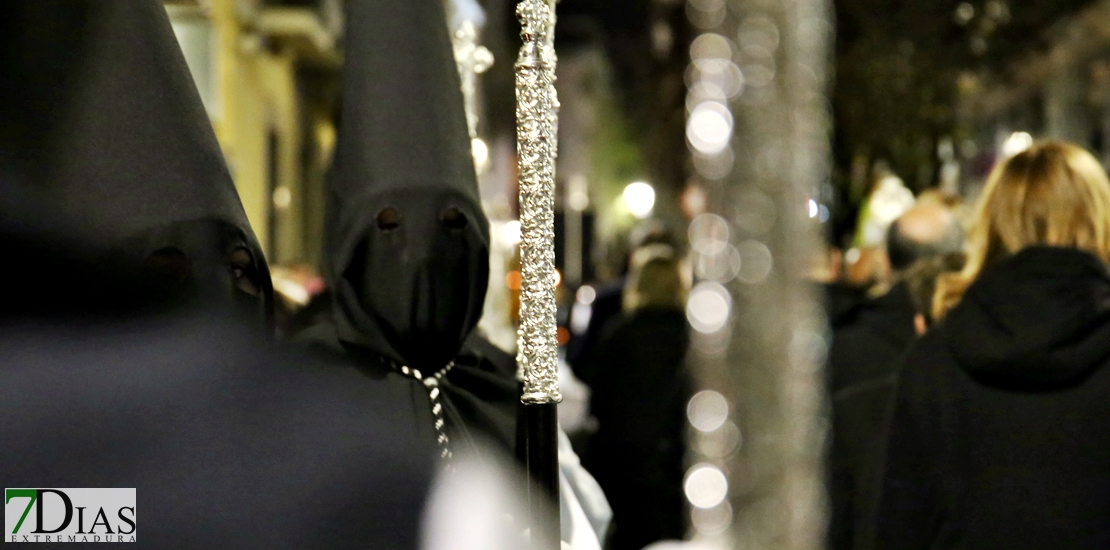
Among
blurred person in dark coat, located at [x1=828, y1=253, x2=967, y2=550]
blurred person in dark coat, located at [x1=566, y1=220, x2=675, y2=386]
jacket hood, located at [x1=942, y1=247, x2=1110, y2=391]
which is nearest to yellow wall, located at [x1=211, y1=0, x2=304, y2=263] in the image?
blurred person in dark coat, located at [x1=566, y1=220, x2=675, y2=386]

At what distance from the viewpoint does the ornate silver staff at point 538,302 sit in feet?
5.29

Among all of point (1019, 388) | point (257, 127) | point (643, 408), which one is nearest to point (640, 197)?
point (257, 127)

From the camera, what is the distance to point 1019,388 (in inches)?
111

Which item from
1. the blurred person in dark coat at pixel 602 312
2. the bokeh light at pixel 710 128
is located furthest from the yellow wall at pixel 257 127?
the bokeh light at pixel 710 128

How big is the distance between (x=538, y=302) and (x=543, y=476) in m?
0.23

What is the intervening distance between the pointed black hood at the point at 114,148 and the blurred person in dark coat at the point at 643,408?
3450 millimetres

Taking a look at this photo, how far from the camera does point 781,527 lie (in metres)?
4.24

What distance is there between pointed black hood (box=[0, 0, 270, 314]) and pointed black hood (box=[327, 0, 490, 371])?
28 cm

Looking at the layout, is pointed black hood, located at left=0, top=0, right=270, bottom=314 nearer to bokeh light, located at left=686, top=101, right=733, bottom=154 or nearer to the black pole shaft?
the black pole shaft

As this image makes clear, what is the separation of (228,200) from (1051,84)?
1399cm

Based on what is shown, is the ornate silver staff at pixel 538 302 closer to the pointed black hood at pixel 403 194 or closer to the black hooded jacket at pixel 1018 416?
the pointed black hood at pixel 403 194

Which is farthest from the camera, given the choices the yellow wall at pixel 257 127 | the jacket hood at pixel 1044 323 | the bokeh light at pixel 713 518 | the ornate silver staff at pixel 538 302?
the yellow wall at pixel 257 127

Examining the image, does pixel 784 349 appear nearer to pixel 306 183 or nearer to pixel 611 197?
pixel 306 183

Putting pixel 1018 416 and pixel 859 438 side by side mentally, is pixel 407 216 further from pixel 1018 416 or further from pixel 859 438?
pixel 859 438
